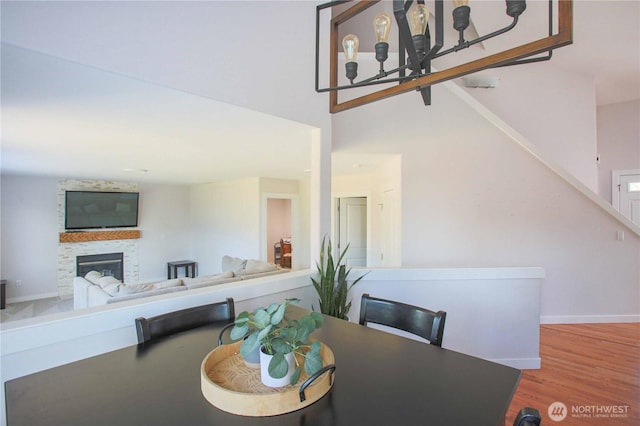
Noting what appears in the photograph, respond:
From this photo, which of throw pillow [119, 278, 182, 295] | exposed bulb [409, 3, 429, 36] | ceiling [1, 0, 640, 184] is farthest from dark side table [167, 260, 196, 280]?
exposed bulb [409, 3, 429, 36]

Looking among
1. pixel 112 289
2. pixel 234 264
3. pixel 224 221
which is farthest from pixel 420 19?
pixel 224 221

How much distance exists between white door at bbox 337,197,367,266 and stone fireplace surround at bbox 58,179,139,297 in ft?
15.0

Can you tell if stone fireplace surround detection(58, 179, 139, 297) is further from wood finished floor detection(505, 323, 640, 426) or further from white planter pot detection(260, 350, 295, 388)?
wood finished floor detection(505, 323, 640, 426)

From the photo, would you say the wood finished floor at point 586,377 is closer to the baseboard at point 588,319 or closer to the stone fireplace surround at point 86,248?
the baseboard at point 588,319

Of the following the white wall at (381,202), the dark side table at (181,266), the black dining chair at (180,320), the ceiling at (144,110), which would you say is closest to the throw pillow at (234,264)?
the ceiling at (144,110)

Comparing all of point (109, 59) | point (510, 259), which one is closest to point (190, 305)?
point (109, 59)

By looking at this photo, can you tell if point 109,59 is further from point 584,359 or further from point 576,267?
point 576,267

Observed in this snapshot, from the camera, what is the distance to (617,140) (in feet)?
18.0

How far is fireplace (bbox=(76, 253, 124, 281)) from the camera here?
6141 millimetres

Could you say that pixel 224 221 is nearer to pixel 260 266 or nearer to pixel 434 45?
pixel 260 266

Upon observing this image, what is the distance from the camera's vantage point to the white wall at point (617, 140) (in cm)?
532

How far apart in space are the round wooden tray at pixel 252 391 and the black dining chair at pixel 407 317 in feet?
2.01

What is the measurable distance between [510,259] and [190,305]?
3.79 m

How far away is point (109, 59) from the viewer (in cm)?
158
